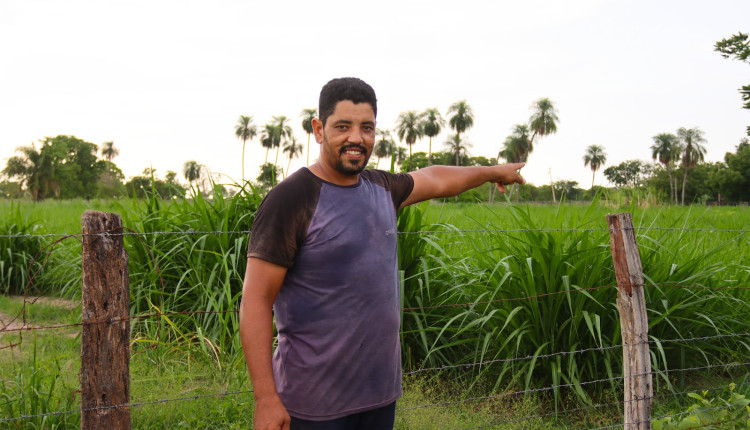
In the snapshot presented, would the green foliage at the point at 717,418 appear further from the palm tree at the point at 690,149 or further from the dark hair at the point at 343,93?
the palm tree at the point at 690,149

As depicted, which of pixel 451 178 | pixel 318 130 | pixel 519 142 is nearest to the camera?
pixel 318 130

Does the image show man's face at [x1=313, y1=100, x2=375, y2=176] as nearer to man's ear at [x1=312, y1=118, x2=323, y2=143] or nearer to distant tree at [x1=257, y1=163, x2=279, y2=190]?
man's ear at [x1=312, y1=118, x2=323, y2=143]

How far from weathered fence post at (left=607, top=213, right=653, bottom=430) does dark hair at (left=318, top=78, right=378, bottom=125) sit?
1694mm

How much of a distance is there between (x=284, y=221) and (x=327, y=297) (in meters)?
0.26

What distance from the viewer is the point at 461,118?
6956 centimetres

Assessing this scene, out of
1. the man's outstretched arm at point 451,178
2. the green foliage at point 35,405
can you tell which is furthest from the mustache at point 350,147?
the green foliage at point 35,405

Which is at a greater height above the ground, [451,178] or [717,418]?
[451,178]

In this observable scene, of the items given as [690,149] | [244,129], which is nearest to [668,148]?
[690,149]

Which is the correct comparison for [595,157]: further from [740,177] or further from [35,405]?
[35,405]

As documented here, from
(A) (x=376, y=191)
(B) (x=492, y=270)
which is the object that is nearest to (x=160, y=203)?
(B) (x=492, y=270)

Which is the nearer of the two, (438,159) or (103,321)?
(103,321)

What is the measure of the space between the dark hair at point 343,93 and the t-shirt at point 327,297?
210 millimetres

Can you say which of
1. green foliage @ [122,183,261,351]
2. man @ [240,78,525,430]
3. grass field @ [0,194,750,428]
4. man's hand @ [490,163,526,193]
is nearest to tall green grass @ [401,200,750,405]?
grass field @ [0,194,750,428]

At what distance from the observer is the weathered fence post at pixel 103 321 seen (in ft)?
6.64
